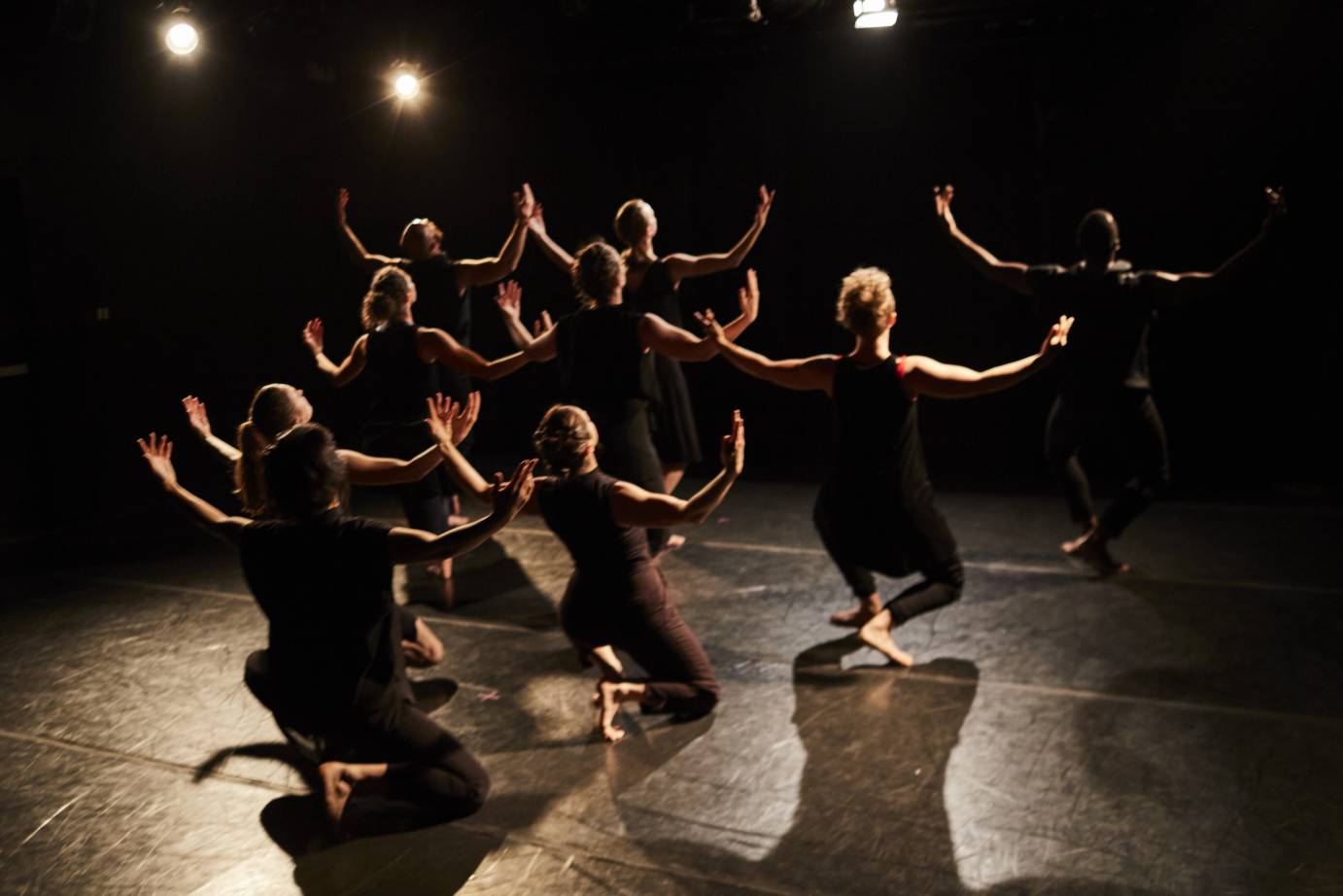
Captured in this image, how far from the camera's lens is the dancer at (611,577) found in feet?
11.8

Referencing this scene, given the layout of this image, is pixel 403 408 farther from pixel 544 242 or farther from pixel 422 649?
pixel 544 242

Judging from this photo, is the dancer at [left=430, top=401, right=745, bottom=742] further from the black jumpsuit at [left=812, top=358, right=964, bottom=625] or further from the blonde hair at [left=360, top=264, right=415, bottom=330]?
the blonde hair at [left=360, top=264, right=415, bottom=330]

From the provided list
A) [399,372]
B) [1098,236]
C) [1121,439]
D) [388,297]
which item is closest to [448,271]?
[388,297]

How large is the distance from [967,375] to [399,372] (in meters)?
2.33

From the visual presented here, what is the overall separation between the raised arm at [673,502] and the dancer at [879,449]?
701 millimetres

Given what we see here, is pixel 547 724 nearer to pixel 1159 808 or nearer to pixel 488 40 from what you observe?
pixel 1159 808

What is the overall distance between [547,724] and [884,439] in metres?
1.52

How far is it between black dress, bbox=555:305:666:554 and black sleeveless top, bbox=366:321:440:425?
66 centimetres

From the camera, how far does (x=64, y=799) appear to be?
11.7ft

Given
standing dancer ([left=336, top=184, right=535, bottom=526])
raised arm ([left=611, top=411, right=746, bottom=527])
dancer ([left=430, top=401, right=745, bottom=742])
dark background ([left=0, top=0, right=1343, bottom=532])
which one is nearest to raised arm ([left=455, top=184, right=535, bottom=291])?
standing dancer ([left=336, top=184, right=535, bottom=526])

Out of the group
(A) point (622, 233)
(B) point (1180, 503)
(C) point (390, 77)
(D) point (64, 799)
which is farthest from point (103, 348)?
(B) point (1180, 503)

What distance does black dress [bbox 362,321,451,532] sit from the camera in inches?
194

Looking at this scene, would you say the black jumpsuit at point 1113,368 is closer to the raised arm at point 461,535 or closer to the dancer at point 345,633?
the dancer at point 345,633

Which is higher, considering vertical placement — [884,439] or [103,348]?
[103,348]
